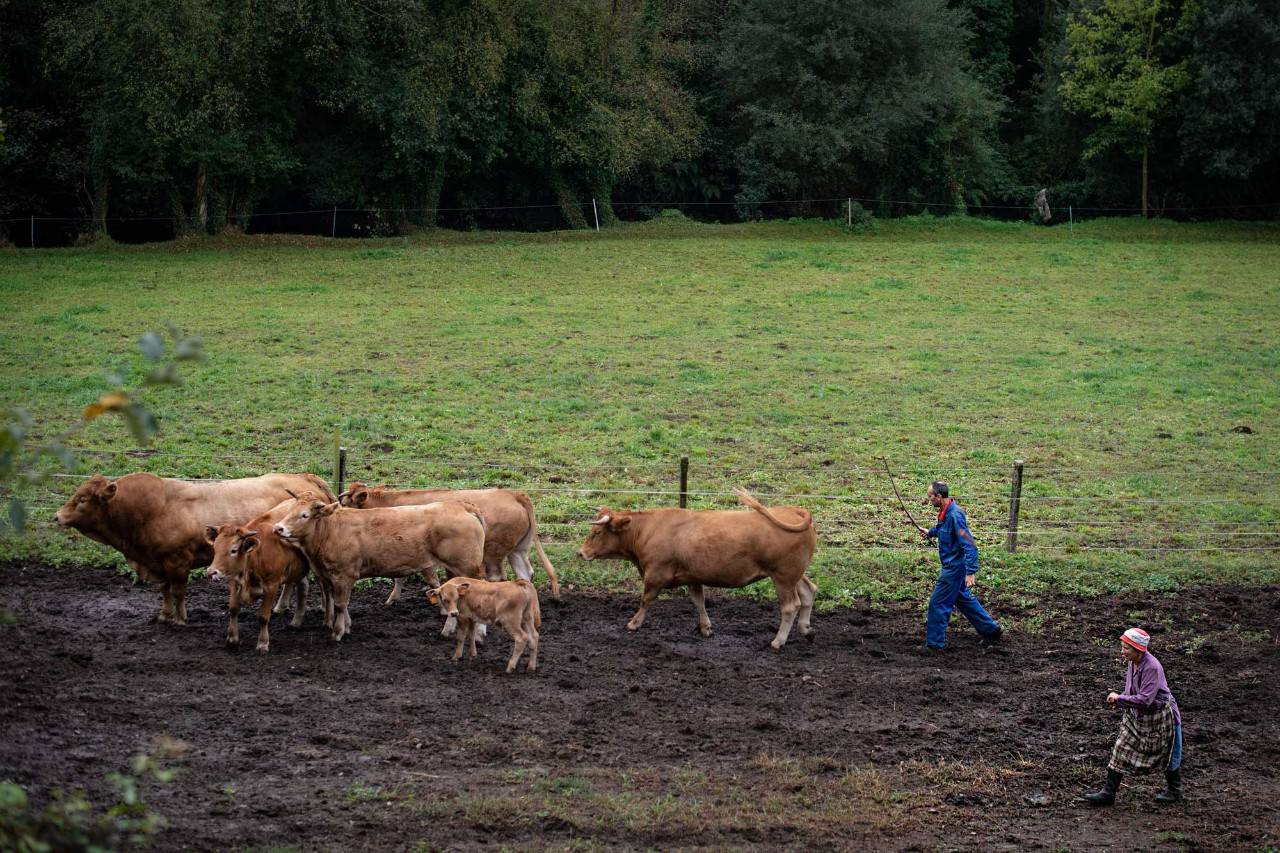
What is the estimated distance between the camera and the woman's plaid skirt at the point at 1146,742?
9.98 m

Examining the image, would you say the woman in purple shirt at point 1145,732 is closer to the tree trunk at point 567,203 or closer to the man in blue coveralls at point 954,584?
the man in blue coveralls at point 954,584

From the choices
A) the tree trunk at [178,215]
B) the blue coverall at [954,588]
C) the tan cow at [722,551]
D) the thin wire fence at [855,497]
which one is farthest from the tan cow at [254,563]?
the tree trunk at [178,215]

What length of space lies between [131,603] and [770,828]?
7.78 metres

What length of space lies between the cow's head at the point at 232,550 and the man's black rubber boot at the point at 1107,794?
770 centimetres

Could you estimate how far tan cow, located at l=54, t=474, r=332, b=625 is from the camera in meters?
13.2

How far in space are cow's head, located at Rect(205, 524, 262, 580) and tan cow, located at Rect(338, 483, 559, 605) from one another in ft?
4.85

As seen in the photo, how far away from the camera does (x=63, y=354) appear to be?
2481 cm

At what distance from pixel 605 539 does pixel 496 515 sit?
1.16 meters

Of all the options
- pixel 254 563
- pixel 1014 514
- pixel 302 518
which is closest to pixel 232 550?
pixel 254 563

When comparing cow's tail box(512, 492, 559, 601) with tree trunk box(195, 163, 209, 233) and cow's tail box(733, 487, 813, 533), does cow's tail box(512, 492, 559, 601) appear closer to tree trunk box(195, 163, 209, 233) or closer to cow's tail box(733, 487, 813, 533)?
cow's tail box(733, 487, 813, 533)

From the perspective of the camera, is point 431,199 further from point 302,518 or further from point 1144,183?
point 302,518

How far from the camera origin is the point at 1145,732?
10047 mm

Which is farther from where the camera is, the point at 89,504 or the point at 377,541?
the point at 89,504

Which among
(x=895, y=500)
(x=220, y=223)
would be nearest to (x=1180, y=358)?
(x=895, y=500)
